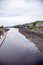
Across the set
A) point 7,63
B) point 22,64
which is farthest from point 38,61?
point 7,63

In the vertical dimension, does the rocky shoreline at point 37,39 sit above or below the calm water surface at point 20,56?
below

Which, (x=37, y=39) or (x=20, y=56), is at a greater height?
(x=20, y=56)

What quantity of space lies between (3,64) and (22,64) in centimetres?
213

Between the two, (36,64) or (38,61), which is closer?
(36,64)

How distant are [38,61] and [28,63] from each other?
1.59m

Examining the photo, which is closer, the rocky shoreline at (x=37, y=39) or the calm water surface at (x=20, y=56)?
the calm water surface at (x=20, y=56)

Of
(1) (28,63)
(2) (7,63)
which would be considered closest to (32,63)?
(1) (28,63)

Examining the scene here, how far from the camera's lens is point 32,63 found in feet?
57.7

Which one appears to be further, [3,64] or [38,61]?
[38,61]

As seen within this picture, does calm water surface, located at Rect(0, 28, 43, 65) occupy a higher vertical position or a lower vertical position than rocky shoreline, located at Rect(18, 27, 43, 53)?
higher

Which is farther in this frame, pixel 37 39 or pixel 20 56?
pixel 37 39

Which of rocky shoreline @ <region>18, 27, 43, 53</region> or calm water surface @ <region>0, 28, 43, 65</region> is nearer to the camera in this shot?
calm water surface @ <region>0, 28, 43, 65</region>

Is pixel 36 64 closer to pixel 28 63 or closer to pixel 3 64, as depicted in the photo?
pixel 28 63

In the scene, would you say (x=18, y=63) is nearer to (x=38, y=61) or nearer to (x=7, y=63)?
(x=7, y=63)
